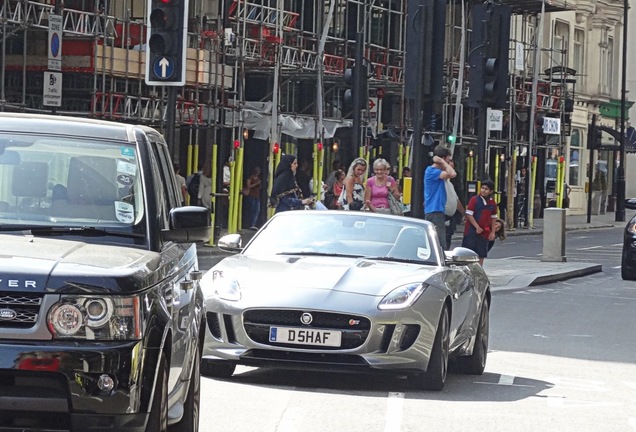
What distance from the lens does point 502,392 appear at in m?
11.8

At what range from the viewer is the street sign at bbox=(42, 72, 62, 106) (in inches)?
963

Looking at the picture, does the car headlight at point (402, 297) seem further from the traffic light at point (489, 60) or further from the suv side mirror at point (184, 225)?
the traffic light at point (489, 60)

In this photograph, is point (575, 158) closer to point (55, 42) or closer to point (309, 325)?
point (55, 42)

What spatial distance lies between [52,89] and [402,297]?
48.1 ft

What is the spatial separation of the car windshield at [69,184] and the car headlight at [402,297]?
13.2 ft

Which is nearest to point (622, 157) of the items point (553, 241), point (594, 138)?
point (594, 138)

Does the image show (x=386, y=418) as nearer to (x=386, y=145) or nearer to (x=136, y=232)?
(x=136, y=232)

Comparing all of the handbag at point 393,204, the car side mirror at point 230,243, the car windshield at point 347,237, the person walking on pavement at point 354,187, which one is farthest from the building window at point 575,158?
the car side mirror at point 230,243

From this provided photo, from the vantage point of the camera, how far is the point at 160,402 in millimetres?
6348

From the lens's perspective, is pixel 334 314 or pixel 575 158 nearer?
pixel 334 314

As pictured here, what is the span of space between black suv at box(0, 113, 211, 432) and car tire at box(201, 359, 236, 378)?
10.4ft

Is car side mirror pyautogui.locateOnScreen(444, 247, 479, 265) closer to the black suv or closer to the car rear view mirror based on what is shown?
the black suv

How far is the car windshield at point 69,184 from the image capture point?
6.89 meters

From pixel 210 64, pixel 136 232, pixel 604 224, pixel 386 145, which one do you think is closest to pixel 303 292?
pixel 136 232
